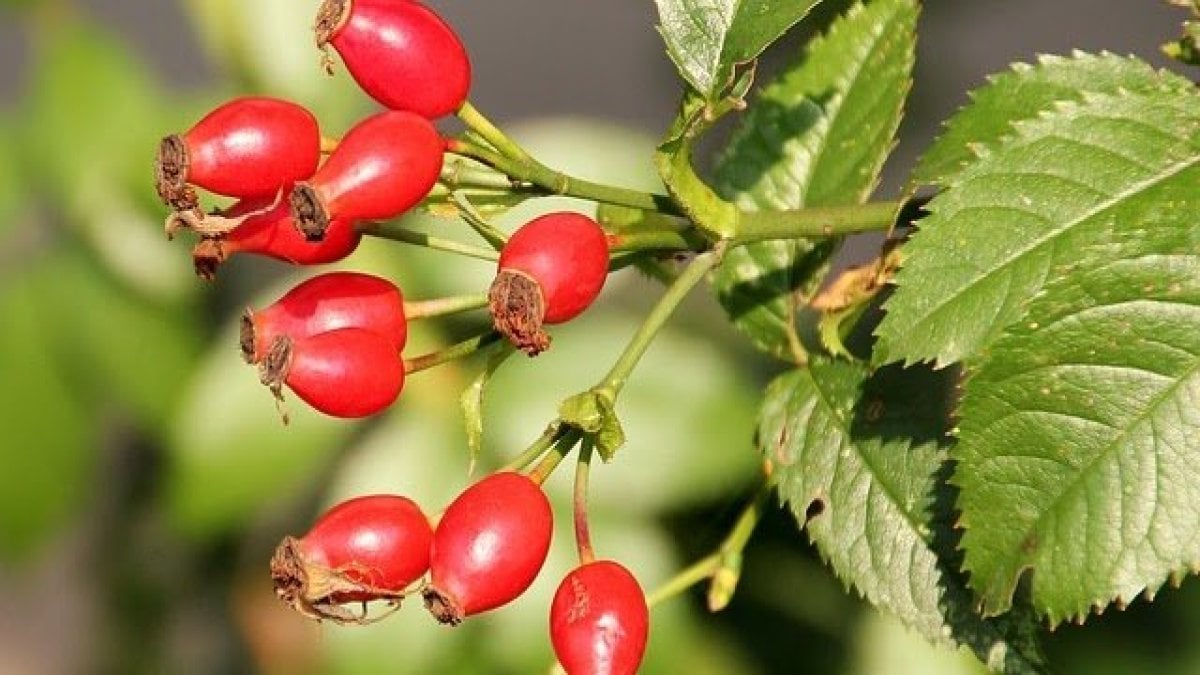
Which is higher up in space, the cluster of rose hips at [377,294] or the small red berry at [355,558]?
the cluster of rose hips at [377,294]

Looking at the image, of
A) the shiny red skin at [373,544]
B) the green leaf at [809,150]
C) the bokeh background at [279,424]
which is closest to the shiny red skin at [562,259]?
the shiny red skin at [373,544]

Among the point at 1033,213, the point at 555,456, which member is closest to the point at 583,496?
the point at 555,456

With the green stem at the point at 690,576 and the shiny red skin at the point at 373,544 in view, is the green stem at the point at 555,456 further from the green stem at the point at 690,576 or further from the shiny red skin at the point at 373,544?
the green stem at the point at 690,576

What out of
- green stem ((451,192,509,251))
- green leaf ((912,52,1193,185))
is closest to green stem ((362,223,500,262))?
green stem ((451,192,509,251))

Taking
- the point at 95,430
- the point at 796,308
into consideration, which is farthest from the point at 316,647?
the point at 796,308

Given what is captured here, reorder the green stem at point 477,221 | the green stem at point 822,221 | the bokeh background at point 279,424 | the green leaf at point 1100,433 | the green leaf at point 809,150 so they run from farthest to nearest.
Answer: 1. the bokeh background at point 279,424
2. the green leaf at point 809,150
3. the green stem at point 822,221
4. the green stem at point 477,221
5. the green leaf at point 1100,433

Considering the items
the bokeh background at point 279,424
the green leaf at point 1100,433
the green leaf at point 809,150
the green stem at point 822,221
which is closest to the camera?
the green leaf at point 1100,433

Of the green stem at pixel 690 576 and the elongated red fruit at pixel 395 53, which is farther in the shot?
the green stem at pixel 690 576

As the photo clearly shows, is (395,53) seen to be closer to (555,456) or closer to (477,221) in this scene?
(477,221)
